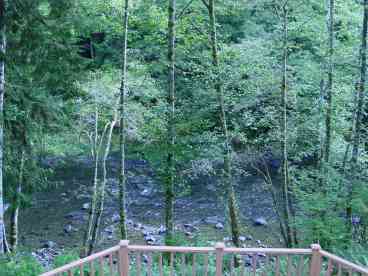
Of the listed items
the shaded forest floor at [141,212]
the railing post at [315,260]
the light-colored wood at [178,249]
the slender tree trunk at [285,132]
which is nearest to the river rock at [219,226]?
the shaded forest floor at [141,212]

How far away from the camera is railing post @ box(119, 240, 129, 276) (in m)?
4.45

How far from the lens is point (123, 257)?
4488 millimetres

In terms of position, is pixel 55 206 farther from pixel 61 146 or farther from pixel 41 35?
pixel 41 35

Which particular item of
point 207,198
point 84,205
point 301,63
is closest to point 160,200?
point 207,198

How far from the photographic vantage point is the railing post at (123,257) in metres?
4.45

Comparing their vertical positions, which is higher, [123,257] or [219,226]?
[123,257]

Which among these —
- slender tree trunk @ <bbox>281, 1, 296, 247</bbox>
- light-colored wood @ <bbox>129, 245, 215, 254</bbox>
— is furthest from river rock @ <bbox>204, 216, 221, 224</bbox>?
light-colored wood @ <bbox>129, 245, 215, 254</bbox>

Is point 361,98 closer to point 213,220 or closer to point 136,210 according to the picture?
point 213,220

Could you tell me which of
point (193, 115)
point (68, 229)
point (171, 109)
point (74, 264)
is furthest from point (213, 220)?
point (74, 264)

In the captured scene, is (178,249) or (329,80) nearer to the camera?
(178,249)

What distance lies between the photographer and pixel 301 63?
9.81m

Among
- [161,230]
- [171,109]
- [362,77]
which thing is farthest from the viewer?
[161,230]

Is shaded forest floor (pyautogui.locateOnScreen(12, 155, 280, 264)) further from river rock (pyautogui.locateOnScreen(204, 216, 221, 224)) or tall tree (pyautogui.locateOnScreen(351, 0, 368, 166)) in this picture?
tall tree (pyautogui.locateOnScreen(351, 0, 368, 166))

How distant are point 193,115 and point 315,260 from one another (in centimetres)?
517
